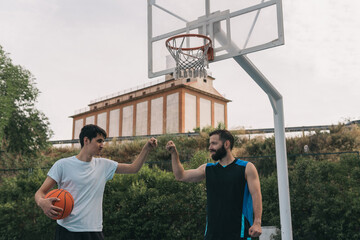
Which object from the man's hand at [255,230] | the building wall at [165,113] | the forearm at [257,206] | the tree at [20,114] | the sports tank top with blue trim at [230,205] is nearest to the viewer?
the man's hand at [255,230]

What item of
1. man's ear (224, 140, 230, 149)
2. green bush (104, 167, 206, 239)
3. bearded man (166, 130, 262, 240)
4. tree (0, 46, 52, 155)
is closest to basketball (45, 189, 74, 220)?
bearded man (166, 130, 262, 240)

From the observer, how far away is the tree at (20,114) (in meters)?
22.9

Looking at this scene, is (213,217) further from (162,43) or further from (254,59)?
(162,43)

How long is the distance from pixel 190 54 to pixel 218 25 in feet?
2.49

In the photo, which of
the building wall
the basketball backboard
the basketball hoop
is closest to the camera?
the basketball backboard

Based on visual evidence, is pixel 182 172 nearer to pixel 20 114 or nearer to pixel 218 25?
pixel 218 25

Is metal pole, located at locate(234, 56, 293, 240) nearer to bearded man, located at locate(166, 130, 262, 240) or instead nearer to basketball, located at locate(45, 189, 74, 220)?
bearded man, located at locate(166, 130, 262, 240)

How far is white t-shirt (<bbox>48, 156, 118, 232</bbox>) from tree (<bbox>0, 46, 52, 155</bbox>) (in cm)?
2038

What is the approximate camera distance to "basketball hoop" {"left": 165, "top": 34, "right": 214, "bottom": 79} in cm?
658

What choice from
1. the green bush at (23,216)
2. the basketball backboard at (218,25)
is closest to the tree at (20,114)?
the green bush at (23,216)

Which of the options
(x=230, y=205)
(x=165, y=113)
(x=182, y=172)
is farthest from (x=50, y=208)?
(x=165, y=113)

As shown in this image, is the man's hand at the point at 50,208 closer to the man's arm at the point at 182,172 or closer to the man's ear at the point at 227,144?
the man's arm at the point at 182,172

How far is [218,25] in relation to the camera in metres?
6.71

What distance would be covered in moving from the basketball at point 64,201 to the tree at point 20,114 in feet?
67.3
